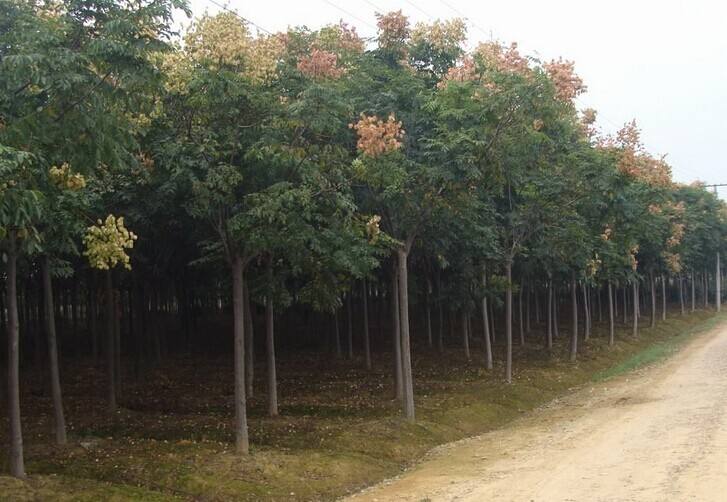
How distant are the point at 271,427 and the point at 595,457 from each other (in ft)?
20.6

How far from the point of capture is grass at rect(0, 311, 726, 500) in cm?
1071

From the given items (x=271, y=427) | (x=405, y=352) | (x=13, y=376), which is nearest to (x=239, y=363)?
(x=271, y=427)

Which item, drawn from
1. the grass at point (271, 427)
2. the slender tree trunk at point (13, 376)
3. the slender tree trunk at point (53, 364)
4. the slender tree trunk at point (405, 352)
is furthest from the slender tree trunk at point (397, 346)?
the slender tree trunk at point (13, 376)

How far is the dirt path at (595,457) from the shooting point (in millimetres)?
9797

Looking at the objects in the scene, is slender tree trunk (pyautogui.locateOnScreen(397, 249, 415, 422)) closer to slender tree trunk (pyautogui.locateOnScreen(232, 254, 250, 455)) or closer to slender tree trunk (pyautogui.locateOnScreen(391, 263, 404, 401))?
slender tree trunk (pyautogui.locateOnScreen(391, 263, 404, 401))

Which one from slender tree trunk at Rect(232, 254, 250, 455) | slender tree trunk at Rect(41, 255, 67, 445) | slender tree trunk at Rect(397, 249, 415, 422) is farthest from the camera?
slender tree trunk at Rect(397, 249, 415, 422)

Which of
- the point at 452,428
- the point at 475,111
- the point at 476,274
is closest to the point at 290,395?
the point at 452,428

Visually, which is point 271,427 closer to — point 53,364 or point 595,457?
point 53,364

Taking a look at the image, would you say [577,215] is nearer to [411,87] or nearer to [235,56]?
[411,87]

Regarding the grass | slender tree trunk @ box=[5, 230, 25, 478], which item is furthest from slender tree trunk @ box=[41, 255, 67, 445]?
slender tree trunk @ box=[5, 230, 25, 478]

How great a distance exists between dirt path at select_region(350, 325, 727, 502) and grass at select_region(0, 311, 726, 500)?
2.78 feet

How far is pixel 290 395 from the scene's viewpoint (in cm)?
1931

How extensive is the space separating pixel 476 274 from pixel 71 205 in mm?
15528

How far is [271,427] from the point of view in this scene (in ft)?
48.0
